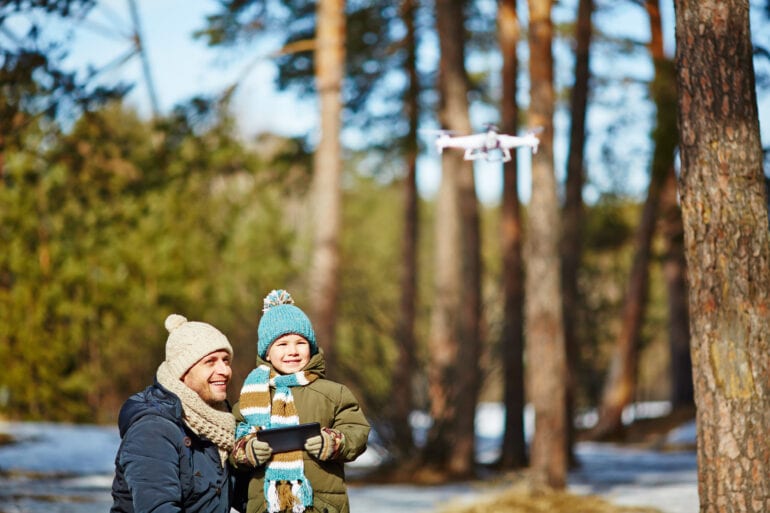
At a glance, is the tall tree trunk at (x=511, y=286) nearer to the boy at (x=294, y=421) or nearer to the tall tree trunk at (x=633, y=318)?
the tall tree trunk at (x=633, y=318)

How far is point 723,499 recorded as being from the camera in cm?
570

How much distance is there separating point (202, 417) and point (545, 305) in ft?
24.8

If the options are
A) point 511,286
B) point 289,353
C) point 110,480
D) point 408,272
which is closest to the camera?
point 289,353

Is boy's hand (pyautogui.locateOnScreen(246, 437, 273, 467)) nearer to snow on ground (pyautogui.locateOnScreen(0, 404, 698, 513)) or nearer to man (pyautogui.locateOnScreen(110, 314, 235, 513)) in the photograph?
man (pyautogui.locateOnScreen(110, 314, 235, 513))

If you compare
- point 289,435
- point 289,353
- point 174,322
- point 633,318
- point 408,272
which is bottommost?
point 633,318

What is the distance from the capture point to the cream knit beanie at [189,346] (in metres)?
3.90

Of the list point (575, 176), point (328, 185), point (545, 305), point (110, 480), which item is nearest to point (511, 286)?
point (575, 176)

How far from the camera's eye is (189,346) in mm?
3920

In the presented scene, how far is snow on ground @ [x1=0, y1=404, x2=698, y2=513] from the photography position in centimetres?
1020

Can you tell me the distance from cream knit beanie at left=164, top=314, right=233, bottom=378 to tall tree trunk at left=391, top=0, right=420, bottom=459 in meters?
9.27

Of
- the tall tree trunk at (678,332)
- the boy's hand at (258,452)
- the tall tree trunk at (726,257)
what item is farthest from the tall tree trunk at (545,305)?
the tall tree trunk at (678,332)

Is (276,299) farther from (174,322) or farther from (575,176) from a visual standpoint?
(575,176)

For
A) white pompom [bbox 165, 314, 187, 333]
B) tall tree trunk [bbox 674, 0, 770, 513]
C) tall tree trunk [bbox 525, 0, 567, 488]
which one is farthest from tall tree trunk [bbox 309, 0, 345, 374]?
white pompom [bbox 165, 314, 187, 333]

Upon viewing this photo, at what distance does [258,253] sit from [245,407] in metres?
19.1
